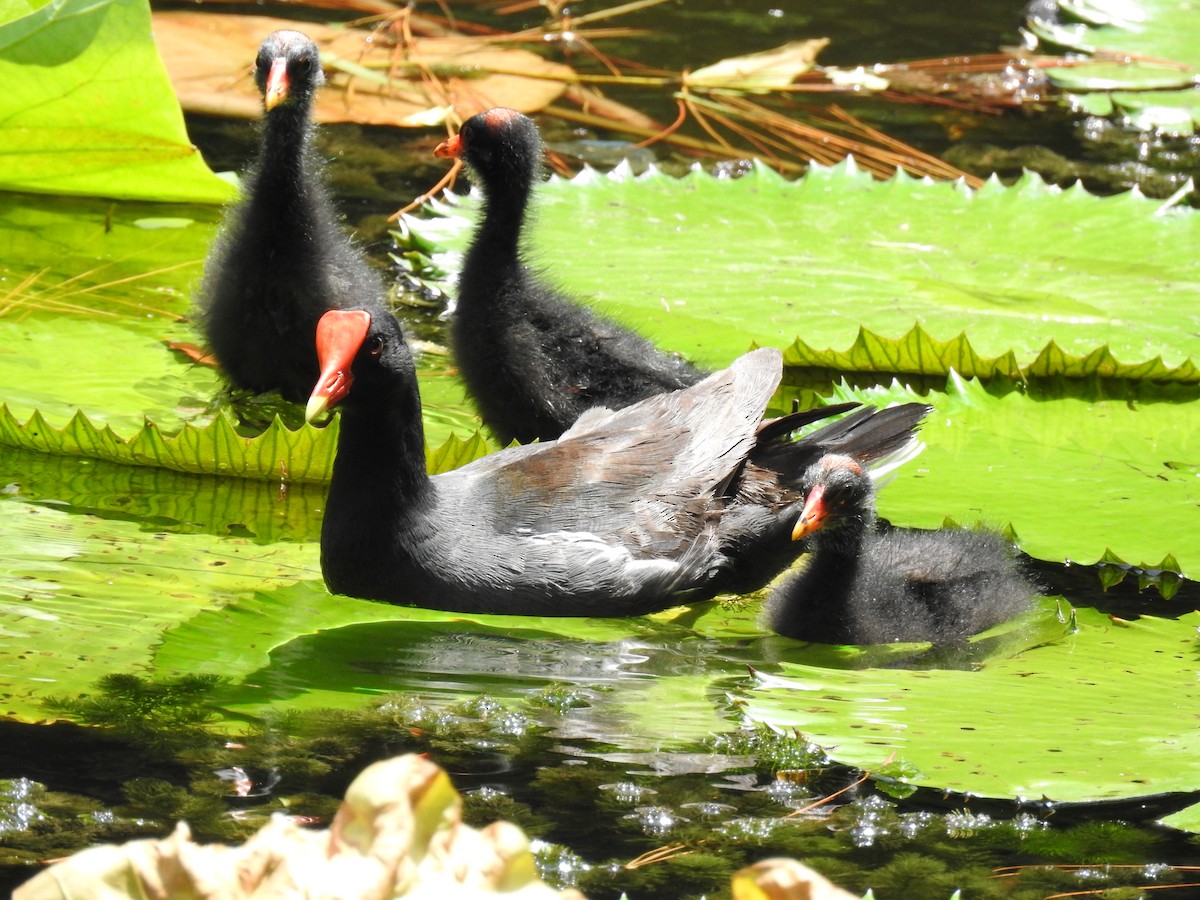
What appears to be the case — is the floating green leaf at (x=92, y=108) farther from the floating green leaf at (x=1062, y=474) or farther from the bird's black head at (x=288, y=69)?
the floating green leaf at (x=1062, y=474)

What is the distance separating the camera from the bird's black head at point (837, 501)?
295 cm

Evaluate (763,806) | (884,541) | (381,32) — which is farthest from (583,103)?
(763,806)

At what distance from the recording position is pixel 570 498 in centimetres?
298

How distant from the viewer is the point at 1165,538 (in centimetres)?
294

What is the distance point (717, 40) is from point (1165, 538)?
14.0 feet

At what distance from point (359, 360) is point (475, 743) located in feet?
2.68

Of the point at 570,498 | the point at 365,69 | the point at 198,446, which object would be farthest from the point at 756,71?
the point at 198,446

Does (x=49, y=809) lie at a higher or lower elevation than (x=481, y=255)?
lower

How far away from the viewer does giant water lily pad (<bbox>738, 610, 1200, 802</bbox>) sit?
2.17m

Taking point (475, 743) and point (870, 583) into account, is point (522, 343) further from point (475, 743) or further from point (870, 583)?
point (475, 743)

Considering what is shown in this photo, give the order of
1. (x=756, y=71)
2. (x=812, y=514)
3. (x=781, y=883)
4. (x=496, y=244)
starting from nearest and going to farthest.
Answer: (x=781, y=883) < (x=812, y=514) < (x=496, y=244) < (x=756, y=71)

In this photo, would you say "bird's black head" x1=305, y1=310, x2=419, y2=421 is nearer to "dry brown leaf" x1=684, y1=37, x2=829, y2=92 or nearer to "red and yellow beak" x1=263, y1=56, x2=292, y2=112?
"red and yellow beak" x1=263, y1=56, x2=292, y2=112

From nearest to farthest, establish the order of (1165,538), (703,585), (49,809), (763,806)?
1. (49,809)
2. (763,806)
3. (1165,538)
4. (703,585)

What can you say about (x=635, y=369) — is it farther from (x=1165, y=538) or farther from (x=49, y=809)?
(x=49, y=809)
